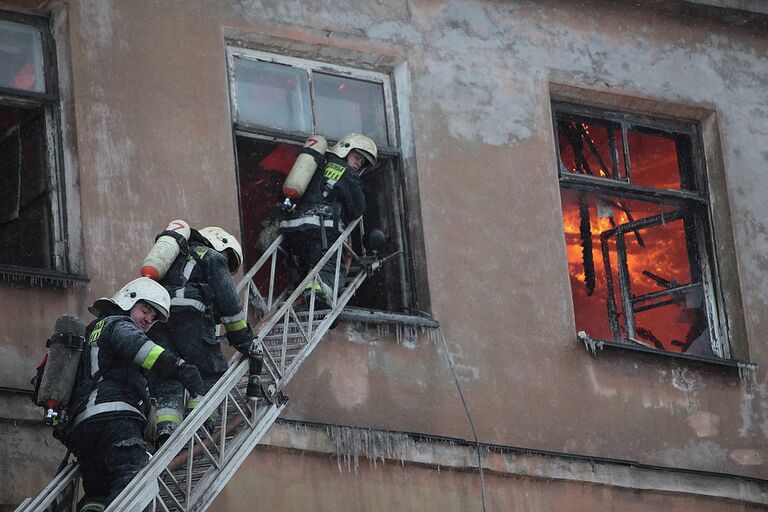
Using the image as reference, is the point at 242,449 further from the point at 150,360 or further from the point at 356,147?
the point at 356,147

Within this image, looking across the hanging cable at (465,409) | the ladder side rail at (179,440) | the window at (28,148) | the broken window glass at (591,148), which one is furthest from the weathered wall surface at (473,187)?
the ladder side rail at (179,440)

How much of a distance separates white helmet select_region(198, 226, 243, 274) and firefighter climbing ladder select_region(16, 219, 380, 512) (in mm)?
210

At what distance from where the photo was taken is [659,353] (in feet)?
54.6

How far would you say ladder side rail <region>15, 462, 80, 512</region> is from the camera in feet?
38.2

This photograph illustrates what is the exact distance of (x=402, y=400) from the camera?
50.1 feet

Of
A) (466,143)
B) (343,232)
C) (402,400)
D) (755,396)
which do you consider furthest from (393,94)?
(755,396)

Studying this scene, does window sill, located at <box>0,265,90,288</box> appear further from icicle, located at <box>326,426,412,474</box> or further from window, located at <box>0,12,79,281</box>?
icicle, located at <box>326,426,412,474</box>

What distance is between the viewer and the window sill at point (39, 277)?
544 inches

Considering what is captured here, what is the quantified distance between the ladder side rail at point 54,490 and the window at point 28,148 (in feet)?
8.87

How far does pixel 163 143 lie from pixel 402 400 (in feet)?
8.74

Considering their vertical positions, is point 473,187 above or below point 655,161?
below

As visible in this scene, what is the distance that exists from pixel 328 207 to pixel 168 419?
2885 mm

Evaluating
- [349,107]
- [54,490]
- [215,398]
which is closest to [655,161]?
[349,107]

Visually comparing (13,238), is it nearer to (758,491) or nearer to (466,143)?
(466,143)
